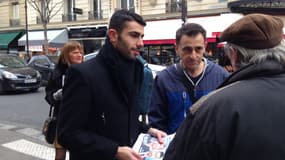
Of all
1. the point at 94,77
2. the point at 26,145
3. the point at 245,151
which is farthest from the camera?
the point at 26,145

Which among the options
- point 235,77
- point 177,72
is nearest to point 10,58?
point 177,72

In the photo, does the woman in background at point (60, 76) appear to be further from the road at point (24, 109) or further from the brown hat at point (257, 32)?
the road at point (24, 109)

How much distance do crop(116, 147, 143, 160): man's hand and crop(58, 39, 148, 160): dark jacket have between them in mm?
30

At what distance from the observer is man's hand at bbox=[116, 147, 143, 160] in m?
2.14

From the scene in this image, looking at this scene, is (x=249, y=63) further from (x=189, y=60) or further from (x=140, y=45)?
(x=189, y=60)

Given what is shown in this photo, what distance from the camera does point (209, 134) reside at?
1433 mm

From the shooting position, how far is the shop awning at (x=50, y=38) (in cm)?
2831

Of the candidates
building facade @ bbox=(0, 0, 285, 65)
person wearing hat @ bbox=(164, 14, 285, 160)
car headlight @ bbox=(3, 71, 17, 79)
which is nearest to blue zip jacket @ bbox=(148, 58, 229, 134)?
person wearing hat @ bbox=(164, 14, 285, 160)

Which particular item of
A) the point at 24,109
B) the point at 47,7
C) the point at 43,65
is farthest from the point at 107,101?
the point at 47,7

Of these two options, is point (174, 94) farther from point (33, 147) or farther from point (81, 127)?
point (33, 147)

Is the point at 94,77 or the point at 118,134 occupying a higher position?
the point at 94,77

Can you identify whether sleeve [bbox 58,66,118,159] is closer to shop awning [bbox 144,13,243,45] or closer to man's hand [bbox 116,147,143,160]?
man's hand [bbox 116,147,143,160]

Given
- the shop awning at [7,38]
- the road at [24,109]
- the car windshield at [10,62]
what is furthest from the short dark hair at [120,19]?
the shop awning at [7,38]

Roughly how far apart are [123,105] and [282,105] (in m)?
1.08
